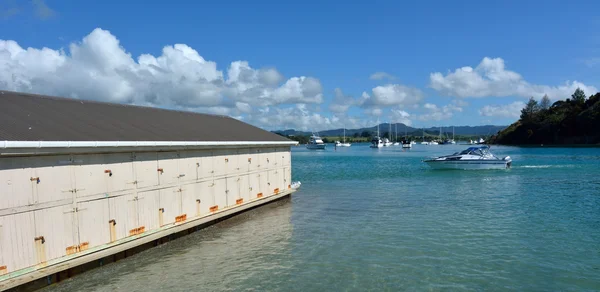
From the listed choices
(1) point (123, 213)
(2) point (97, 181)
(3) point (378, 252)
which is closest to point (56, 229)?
(2) point (97, 181)

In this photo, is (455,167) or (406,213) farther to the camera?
(455,167)

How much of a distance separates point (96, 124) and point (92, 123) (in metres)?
0.12

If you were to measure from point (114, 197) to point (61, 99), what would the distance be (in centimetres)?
542

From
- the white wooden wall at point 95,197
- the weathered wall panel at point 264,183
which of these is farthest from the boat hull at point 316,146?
the white wooden wall at point 95,197

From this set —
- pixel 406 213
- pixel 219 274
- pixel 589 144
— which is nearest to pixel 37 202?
pixel 219 274

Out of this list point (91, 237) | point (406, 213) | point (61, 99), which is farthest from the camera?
point (406, 213)

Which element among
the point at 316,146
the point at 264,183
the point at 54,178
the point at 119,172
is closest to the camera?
the point at 54,178

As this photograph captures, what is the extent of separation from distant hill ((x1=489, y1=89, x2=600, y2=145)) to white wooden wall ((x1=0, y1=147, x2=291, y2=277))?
162645mm

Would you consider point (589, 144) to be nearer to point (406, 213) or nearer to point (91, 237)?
point (406, 213)

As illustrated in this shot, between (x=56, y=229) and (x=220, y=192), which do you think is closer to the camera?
(x=56, y=229)

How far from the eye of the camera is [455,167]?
54.5m

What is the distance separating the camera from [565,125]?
16000 cm

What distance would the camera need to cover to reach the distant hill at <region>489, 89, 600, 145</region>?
148 meters

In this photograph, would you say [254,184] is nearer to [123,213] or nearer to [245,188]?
[245,188]
